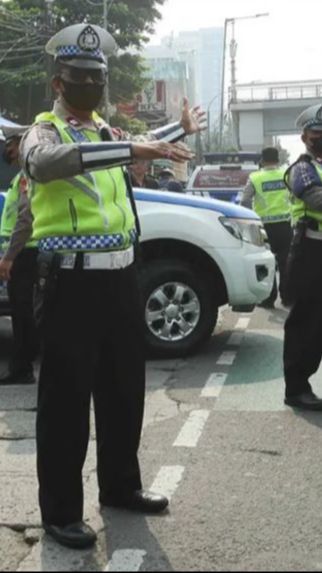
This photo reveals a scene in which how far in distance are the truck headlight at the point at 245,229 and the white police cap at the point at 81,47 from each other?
366 centimetres

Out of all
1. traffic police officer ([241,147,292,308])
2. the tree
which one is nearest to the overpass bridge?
the tree

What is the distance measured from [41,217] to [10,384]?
305cm

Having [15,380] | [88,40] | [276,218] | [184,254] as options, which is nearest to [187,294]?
[184,254]

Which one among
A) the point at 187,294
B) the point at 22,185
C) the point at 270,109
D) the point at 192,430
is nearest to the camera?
the point at 192,430

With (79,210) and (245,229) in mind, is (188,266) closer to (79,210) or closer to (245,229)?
(245,229)

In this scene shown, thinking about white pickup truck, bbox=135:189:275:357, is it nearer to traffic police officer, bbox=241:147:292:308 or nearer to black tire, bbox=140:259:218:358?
→ black tire, bbox=140:259:218:358

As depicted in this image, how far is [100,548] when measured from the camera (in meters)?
3.36

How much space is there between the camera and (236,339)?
26.0 feet

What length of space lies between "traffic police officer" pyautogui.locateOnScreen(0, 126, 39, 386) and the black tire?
3.46ft

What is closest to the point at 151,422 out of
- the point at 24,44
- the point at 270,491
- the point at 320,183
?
the point at 270,491

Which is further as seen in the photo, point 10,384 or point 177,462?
point 10,384

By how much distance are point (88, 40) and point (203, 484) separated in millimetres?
2030

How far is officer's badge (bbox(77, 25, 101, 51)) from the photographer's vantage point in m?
3.40

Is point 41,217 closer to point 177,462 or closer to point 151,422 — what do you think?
point 177,462
